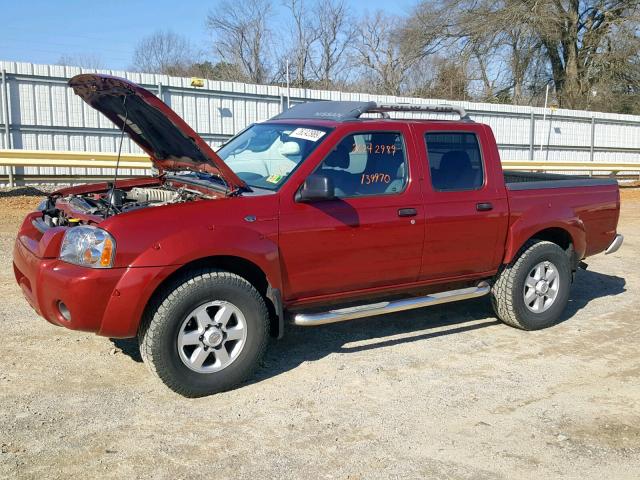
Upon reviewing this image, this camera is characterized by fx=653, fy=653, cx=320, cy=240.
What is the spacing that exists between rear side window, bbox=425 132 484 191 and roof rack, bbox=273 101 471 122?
339mm

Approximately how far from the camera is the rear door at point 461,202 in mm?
5270

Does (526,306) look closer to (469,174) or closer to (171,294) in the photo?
(469,174)

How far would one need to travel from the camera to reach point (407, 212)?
5.07m

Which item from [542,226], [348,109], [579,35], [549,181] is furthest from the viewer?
[579,35]

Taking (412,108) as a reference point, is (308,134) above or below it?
below

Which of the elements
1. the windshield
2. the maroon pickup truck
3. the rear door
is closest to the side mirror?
the maroon pickup truck

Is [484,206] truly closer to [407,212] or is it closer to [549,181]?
[407,212]

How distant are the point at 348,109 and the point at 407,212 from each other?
0.99 m

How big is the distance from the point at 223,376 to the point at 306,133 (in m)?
1.95

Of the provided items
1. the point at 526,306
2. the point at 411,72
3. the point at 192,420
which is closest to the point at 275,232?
the point at 192,420

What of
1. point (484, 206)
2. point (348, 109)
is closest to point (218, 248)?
point (348, 109)

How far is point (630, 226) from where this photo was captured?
42.2ft

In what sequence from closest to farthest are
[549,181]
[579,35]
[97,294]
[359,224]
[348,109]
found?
[97,294] < [359,224] < [348,109] < [549,181] < [579,35]

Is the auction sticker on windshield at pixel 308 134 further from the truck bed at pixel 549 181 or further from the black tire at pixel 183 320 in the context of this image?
the truck bed at pixel 549 181
